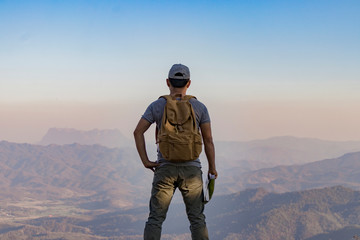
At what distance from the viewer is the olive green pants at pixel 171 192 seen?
23.5ft

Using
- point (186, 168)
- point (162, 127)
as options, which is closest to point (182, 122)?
point (162, 127)

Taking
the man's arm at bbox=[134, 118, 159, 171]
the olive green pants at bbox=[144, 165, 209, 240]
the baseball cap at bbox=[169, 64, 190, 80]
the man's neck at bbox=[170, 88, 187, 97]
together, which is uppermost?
the baseball cap at bbox=[169, 64, 190, 80]

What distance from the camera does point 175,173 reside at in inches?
284

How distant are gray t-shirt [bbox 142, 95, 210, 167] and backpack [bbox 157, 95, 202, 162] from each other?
12cm

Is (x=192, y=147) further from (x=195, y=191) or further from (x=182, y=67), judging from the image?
(x=182, y=67)

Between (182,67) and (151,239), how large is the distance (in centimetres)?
275

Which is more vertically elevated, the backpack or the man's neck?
the man's neck

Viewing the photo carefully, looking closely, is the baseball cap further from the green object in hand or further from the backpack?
the green object in hand

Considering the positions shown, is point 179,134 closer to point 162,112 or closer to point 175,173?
point 162,112

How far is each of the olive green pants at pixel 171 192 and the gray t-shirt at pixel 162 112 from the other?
10 centimetres

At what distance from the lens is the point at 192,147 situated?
7.06 m

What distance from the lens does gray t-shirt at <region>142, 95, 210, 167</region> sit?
7215 mm

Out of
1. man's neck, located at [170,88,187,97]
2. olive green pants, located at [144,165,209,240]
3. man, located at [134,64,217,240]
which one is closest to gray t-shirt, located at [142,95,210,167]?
man, located at [134,64,217,240]

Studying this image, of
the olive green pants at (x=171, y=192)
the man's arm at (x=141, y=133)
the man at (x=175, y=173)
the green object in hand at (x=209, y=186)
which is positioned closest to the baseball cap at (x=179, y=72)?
→ the man at (x=175, y=173)
